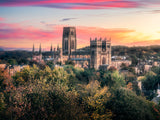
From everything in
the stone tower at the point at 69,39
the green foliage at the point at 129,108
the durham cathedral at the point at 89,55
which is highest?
the stone tower at the point at 69,39

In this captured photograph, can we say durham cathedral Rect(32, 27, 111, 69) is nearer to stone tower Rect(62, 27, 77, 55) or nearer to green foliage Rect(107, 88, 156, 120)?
A: stone tower Rect(62, 27, 77, 55)

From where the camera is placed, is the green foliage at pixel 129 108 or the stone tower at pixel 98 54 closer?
the green foliage at pixel 129 108

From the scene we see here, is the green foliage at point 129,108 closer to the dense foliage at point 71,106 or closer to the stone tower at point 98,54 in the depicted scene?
the dense foliage at point 71,106

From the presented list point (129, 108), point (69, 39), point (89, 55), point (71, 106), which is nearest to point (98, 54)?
point (89, 55)

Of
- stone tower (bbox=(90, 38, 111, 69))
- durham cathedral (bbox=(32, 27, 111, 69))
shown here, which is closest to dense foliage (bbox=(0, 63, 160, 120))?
durham cathedral (bbox=(32, 27, 111, 69))

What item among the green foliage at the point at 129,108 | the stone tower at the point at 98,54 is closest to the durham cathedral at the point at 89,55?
the stone tower at the point at 98,54

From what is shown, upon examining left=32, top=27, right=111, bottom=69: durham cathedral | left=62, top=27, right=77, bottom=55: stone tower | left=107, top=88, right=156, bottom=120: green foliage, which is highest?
left=62, top=27, right=77, bottom=55: stone tower

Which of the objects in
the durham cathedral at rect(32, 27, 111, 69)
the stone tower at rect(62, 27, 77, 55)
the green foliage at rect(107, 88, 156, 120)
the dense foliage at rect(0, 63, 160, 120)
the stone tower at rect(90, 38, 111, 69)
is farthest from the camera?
the stone tower at rect(62, 27, 77, 55)

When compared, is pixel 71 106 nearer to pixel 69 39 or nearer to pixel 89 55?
pixel 89 55

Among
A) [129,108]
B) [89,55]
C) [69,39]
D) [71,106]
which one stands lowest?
[129,108]

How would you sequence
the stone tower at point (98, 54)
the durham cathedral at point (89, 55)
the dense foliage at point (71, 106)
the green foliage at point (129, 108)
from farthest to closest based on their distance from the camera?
the stone tower at point (98, 54), the durham cathedral at point (89, 55), the green foliage at point (129, 108), the dense foliage at point (71, 106)

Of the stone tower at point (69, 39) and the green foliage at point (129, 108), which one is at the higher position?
the stone tower at point (69, 39)

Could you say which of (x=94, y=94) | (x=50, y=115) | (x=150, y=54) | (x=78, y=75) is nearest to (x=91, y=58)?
(x=78, y=75)

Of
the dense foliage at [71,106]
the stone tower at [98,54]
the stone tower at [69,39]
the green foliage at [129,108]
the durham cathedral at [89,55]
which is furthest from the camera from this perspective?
the stone tower at [69,39]
